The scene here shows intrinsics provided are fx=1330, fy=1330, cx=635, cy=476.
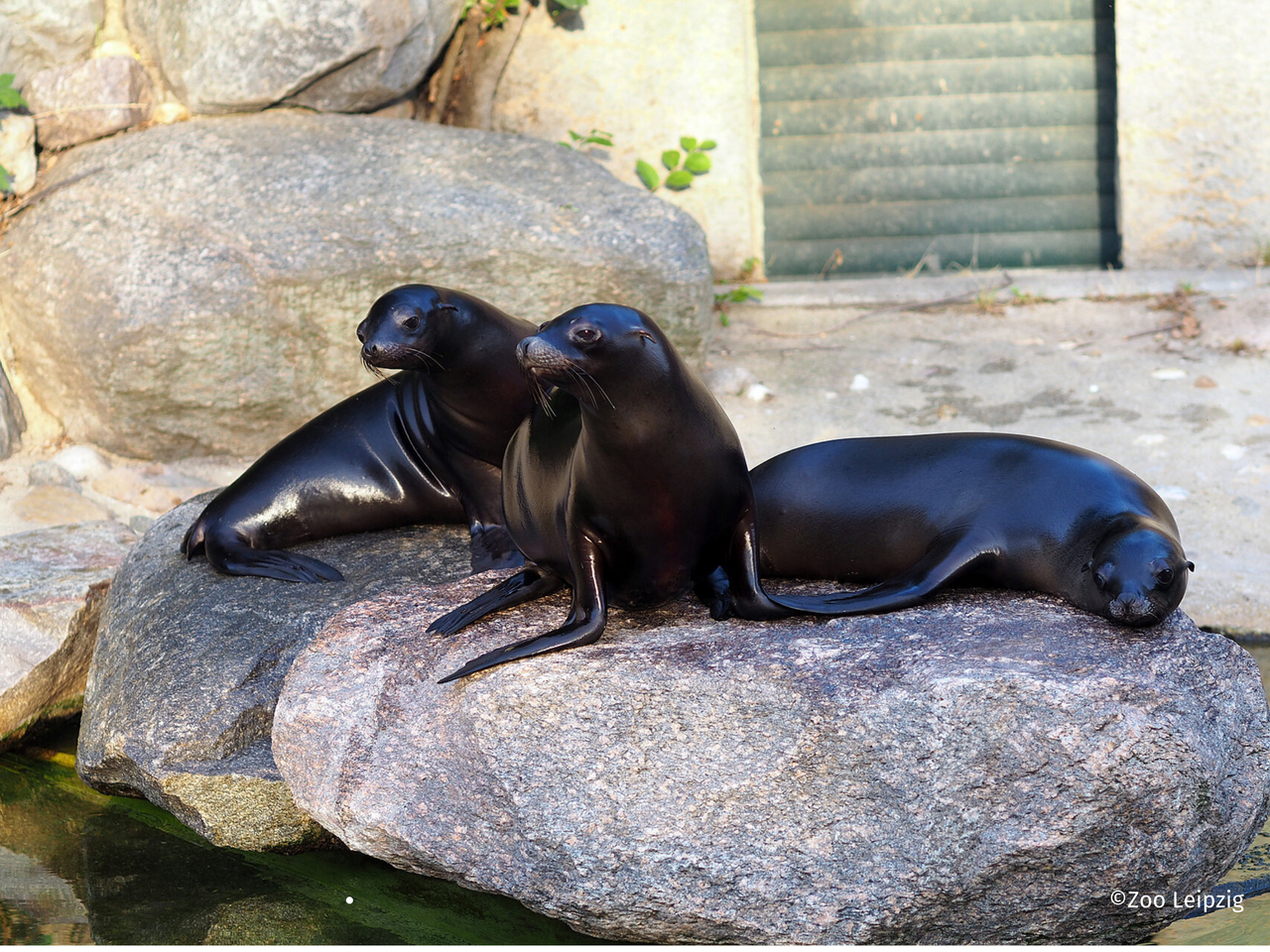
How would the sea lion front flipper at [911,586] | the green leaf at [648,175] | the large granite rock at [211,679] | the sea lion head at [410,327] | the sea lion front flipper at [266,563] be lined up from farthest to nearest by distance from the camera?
1. the green leaf at [648,175]
2. the sea lion front flipper at [266,563]
3. the sea lion head at [410,327]
4. the large granite rock at [211,679]
5. the sea lion front flipper at [911,586]

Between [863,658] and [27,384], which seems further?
[27,384]

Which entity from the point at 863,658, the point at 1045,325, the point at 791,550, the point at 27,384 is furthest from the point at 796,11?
the point at 863,658

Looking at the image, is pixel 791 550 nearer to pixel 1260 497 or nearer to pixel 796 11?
pixel 1260 497

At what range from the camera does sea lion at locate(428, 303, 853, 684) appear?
3016 millimetres

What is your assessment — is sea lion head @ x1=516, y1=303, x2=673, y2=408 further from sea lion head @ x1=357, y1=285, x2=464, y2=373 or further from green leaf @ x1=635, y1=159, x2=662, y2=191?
green leaf @ x1=635, y1=159, x2=662, y2=191

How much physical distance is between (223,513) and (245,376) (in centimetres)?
189

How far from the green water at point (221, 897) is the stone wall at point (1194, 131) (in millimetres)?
6136

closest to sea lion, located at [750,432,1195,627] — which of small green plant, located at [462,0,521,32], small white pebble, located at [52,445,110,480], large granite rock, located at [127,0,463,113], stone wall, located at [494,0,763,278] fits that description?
small white pebble, located at [52,445,110,480]

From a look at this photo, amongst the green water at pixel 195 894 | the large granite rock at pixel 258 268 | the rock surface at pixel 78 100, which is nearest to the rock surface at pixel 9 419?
the large granite rock at pixel 258 268

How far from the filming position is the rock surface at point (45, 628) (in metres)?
4.46

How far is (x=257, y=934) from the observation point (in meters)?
3.23

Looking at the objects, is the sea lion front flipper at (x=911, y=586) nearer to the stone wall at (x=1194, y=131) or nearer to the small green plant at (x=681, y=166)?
the small green plant at (x=681, y=166)

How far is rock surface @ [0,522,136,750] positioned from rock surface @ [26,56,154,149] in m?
2.88

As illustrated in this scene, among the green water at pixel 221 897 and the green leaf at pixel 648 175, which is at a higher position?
the green leaf at pixel 648 175
